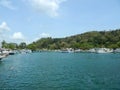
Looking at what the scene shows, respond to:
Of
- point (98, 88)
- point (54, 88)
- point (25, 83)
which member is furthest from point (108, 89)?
point (25, 83)

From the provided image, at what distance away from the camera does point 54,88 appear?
46625 mm

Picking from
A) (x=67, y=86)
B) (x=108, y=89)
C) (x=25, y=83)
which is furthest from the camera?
(x=25, y=83)

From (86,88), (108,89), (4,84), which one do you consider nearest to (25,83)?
(4,84)

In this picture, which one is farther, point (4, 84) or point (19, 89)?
point (4, 84)

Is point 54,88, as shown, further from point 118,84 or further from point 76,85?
point 118,84

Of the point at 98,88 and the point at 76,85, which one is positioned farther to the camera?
the point at 76,85

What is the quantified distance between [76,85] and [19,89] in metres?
10.3

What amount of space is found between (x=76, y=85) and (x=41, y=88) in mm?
6873

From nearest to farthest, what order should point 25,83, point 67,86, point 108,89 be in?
point 108,89, point 67,86, point 25,83

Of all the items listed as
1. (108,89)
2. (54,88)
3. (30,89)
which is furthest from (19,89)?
(108,89)

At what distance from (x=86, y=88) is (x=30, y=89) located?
30.6ft

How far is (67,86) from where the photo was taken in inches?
1914

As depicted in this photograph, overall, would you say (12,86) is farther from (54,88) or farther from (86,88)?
(86,88)

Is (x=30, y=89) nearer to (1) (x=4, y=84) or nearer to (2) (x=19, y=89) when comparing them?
(2) (x=19, y=89)
